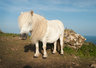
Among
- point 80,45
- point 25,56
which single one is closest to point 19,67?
point 25,56

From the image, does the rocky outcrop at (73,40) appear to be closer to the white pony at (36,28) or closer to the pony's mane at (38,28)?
the white pony at (36,28)

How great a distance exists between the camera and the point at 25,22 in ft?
17.3

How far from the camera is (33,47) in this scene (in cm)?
839

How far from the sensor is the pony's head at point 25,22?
206 inches

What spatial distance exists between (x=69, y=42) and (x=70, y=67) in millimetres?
A: 3637

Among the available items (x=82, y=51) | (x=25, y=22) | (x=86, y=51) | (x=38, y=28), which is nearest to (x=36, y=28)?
(x=38, y=28)

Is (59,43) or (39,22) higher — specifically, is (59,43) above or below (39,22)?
below

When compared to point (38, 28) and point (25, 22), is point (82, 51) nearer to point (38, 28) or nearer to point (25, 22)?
point (38, 28)

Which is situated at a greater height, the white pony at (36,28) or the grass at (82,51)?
the white pony at (36,28)

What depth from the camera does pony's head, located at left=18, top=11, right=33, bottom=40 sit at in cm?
523

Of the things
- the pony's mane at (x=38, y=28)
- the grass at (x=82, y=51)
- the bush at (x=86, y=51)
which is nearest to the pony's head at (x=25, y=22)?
the pony's mane at (x=38, y=28)

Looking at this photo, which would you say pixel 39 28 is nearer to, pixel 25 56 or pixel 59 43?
pixel 25 56

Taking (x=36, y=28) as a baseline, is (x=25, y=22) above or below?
above

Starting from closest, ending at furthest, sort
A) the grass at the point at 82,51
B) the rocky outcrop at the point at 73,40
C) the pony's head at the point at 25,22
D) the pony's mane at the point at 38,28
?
the pony's head at the point at 25,22 < the pony's mane at the point at 38,28 < the grass at the point at 82,51 < the rocky outcrop at the point at 73,40
